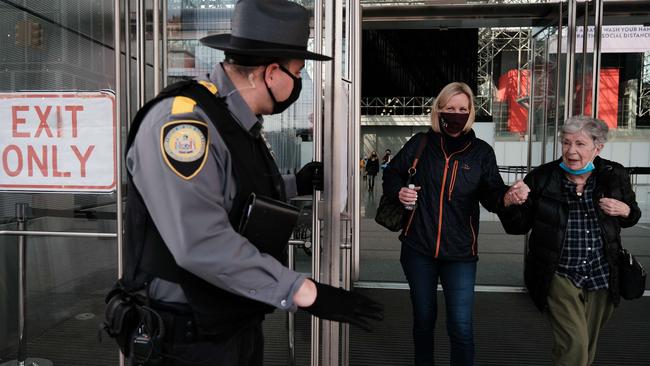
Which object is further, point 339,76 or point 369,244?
point 369,244

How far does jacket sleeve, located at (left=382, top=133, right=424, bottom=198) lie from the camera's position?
280 cm

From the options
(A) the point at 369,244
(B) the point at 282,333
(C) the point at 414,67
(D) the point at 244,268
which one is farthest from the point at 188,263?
(C) the point at 414,67

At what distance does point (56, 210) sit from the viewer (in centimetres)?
314

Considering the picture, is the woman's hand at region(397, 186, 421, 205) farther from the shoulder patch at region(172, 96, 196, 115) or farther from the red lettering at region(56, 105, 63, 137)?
the red lettering at region(56, 105, 63, 137)

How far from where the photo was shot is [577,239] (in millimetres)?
2471

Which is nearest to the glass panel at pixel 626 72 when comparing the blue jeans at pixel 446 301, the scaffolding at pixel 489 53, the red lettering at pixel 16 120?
the blue jeans at pixel 446 301

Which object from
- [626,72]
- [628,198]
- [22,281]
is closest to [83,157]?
[22,281]

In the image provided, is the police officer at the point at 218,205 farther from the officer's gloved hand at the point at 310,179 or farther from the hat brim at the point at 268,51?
the officer's gloved hand at the point at 310,179

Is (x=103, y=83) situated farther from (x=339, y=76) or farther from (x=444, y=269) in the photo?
(x=444, y=269)

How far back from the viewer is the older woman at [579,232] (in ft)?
8.07

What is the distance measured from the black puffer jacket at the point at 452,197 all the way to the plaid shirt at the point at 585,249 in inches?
14.3

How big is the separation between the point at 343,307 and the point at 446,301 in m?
1.65

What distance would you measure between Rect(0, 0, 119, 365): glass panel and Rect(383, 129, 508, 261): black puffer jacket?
1.83 m

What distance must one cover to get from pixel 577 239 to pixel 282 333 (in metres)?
2.28
